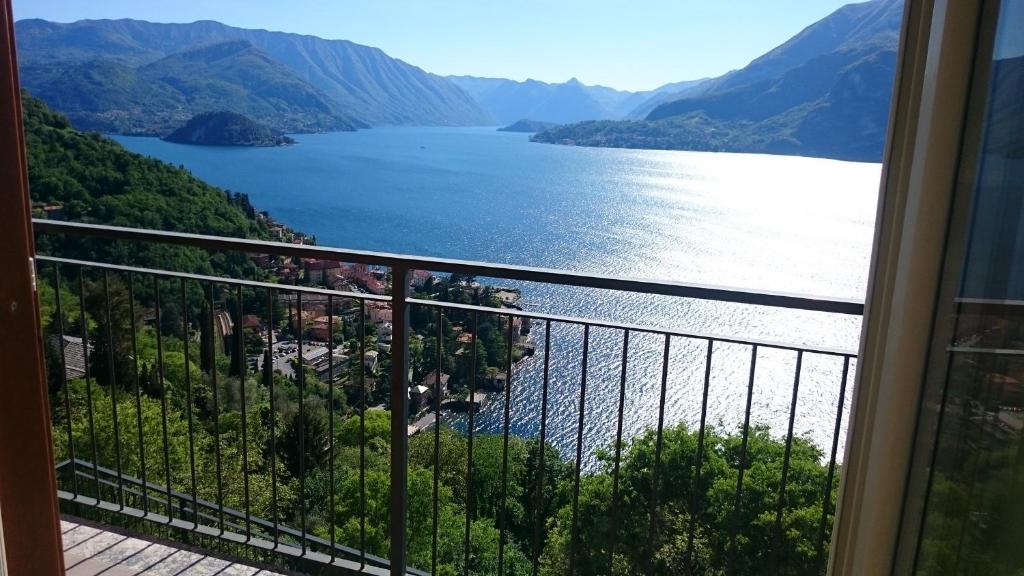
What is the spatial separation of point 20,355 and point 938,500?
1.53 metres

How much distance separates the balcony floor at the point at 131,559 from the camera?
2.32m

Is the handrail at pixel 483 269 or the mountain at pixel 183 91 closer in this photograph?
the handrail at pixel 483 269

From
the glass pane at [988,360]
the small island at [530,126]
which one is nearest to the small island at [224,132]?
the small island at [530,126]

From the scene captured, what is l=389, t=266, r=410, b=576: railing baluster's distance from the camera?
6.79 ft

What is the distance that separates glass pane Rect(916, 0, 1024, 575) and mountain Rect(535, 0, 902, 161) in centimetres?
1866

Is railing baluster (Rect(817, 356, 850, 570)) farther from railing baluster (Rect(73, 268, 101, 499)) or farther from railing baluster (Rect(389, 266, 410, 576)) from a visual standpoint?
railing baluster (Rect(73, 268, 101, 499))

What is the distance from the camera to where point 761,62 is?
36844 millimetres

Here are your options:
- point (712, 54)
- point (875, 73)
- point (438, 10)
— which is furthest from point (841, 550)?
point (712, 54)

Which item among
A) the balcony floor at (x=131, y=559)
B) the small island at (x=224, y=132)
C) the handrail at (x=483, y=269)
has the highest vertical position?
the small island at (x=224, y=132)

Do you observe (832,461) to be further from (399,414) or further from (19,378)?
(19,378)

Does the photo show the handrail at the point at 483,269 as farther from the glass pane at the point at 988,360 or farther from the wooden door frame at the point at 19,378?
the wooden door frame at the point at 19,378

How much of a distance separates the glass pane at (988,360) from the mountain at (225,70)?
24.4 metres

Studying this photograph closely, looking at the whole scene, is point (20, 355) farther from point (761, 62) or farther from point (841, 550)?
point (761, 62)

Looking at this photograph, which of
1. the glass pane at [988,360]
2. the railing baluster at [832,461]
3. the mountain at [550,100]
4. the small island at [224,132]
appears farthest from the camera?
the mountain at [550,100]
